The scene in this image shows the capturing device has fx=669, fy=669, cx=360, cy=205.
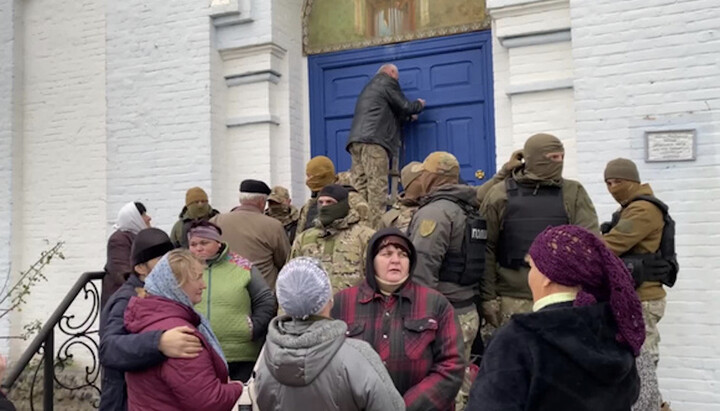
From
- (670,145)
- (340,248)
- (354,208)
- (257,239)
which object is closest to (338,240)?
(340,248)

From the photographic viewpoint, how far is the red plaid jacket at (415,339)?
2854 millimetres

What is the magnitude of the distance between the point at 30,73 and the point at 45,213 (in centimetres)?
165

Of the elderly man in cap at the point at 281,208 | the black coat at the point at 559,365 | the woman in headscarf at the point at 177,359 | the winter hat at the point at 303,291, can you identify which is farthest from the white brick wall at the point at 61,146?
the black coat at the point at 559,365

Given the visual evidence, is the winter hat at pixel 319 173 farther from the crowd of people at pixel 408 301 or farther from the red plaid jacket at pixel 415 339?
the red plaid jacket at pixel 415 339

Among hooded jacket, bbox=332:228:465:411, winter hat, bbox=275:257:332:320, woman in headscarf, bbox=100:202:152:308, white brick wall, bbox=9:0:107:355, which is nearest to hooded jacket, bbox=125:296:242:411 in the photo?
winter hat, bbox=275:257:332:320

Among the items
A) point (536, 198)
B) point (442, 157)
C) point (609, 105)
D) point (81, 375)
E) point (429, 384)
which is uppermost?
point (609, 105)

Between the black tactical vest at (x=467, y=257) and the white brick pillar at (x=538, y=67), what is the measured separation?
190 centimetres

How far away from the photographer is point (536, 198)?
3.90 meters

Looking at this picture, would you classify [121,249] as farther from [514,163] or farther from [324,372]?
[324,372]

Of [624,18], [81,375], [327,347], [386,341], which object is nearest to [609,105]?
[624,18]

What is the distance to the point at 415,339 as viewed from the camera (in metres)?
2.88

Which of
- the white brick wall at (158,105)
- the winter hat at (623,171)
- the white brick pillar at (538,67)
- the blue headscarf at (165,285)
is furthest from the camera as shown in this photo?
the white brick wall at (158,105)

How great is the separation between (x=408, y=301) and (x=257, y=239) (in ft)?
5.98

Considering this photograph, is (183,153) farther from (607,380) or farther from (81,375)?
(607,380)
